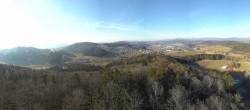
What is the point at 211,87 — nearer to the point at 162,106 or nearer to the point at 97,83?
the point at 162,106

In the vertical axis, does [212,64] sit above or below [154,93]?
below

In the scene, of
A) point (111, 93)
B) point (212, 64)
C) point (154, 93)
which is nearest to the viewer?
point (111, 93)

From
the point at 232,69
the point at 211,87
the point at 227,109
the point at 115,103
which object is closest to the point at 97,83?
the point at 115,103

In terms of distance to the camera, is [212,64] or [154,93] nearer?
[154,93]

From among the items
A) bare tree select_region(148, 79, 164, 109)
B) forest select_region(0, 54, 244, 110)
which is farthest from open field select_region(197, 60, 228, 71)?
bare tree select_region(148, 79, 164, 109)

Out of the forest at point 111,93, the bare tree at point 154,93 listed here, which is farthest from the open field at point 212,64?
the bare tree at point 154,93

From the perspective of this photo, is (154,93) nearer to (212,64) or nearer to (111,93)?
(111,93)

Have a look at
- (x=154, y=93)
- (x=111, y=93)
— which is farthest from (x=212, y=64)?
(x=111, y=93)

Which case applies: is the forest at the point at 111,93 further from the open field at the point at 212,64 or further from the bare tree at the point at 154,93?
the open field at the point at 212,64

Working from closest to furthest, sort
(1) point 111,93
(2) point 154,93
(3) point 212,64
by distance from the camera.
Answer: (1) point 111,93 < (2) point 154,93 < (3) point 212,64

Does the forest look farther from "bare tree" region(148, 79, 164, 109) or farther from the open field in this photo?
the open field

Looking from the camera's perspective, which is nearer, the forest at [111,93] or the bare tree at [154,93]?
the forest at [111,93]
